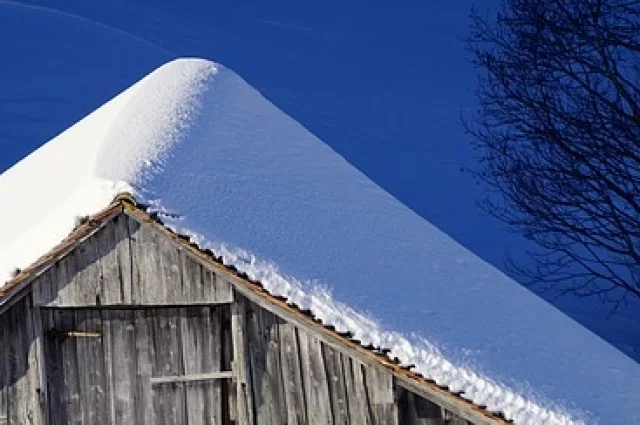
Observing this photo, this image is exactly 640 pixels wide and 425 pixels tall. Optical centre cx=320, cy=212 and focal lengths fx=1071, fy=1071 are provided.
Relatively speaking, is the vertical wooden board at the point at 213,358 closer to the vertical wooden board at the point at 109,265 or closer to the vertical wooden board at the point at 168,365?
the vertical wooden board at the point at 168,365

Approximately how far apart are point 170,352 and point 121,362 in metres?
0.33

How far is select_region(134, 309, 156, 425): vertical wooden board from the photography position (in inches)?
273

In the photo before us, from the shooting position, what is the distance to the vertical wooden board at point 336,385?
6.82m

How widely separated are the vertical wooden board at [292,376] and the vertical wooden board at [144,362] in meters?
0.87

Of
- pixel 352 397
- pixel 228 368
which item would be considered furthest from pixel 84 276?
pixel 352 397

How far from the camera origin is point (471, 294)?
316 inches

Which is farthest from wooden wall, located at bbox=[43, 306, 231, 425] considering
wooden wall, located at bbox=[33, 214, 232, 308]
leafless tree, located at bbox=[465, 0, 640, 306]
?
leafless tree, located at bbox=[465, 0, 640, 306]

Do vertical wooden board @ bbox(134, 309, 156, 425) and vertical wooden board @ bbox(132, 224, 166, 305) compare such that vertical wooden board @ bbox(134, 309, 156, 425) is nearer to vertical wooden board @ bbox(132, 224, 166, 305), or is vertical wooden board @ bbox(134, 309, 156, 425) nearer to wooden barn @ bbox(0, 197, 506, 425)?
wooden barn @ bbox(0, 197, 506, 425)

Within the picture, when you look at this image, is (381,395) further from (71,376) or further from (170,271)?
(71,376)

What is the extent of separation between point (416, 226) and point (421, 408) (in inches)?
87.6

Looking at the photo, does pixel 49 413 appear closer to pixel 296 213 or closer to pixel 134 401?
pixel 134 401

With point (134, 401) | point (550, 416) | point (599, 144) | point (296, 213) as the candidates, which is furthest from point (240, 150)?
point (599, 144)

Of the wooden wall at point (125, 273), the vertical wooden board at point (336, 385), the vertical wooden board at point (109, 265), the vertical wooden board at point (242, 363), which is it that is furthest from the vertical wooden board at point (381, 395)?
the vertical wooden board at point (109, 265)

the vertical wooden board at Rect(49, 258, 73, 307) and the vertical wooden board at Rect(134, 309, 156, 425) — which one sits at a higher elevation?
the vertical wooden board at Rect(49, 258, 73, 307)
